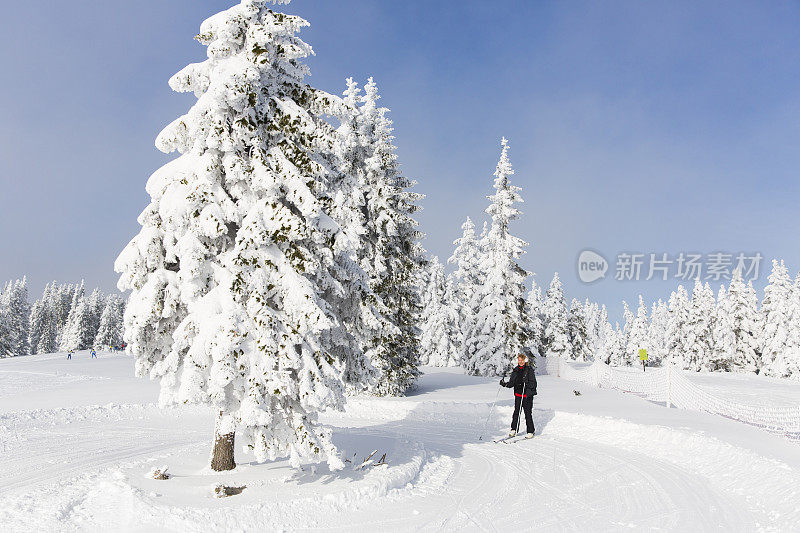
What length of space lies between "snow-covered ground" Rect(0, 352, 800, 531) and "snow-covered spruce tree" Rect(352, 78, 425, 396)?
6195 millimetres

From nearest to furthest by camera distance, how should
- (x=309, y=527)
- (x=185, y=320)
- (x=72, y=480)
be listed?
1. (x=309, y=527)
2. (x=185, y=320)
3. (x=72, y=480)

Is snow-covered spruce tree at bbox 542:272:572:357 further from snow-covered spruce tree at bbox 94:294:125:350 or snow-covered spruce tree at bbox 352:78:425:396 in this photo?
snow-covered spruce tree at bbox 94:294:125:350

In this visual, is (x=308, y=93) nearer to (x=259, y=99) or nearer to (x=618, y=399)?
(x=259, y=99)

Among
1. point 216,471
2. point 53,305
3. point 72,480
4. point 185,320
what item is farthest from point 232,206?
point 53,305

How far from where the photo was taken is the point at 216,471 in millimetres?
9109

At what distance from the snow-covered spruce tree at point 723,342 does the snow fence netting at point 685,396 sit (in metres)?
32.8

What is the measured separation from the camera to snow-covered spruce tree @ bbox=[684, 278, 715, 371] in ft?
191

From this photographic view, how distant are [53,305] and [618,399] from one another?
118919mm

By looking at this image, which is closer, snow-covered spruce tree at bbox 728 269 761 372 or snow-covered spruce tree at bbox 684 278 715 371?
snow-covered spruce tree at bbox 728 269 761 372

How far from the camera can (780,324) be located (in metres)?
47.2

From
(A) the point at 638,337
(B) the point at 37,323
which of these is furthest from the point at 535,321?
(B) the point at 37,323

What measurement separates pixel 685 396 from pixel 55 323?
398ft

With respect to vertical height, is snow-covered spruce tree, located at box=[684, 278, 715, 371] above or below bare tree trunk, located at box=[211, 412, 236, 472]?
above

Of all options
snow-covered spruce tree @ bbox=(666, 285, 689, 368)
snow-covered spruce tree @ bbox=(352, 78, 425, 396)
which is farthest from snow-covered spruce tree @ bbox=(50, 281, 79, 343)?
snow-covered spruce tree @ bbox=(666, 285, 689, 368)
